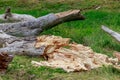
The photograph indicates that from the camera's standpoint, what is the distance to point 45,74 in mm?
7395

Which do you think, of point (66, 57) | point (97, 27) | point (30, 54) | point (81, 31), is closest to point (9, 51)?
point (30, 54)

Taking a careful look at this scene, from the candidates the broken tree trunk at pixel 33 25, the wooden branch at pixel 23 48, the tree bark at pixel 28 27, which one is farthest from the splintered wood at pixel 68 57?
the broken tree trunk at pixel 33 25

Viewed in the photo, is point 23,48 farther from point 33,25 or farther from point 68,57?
point 33,25

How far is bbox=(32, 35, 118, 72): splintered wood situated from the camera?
7774 millimetres

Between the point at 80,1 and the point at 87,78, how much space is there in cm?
929

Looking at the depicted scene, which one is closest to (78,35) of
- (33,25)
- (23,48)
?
(33,25)

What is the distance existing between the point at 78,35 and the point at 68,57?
7.66ft

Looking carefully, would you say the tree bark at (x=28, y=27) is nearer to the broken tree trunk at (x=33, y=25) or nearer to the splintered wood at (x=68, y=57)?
the broken tree trunk at (x=33, y=25)

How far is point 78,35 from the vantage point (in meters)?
10.4

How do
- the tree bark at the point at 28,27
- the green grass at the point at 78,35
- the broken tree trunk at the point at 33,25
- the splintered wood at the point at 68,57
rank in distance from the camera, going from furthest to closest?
1. the broken tree trunk at the point at 33,25
2. the tree bark at the point at 28,27
3. the splintered wood at the point at 68,57
4. the green grass at the point at 78,35

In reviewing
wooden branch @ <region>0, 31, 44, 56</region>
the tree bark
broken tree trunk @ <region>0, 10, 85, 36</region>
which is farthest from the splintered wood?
broken tree trunk @ <region>0, 10, 85, 36</region>

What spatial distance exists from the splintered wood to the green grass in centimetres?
17

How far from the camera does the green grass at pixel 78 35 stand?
733cm

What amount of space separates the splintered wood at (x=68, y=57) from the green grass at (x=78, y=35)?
17 centimetres
